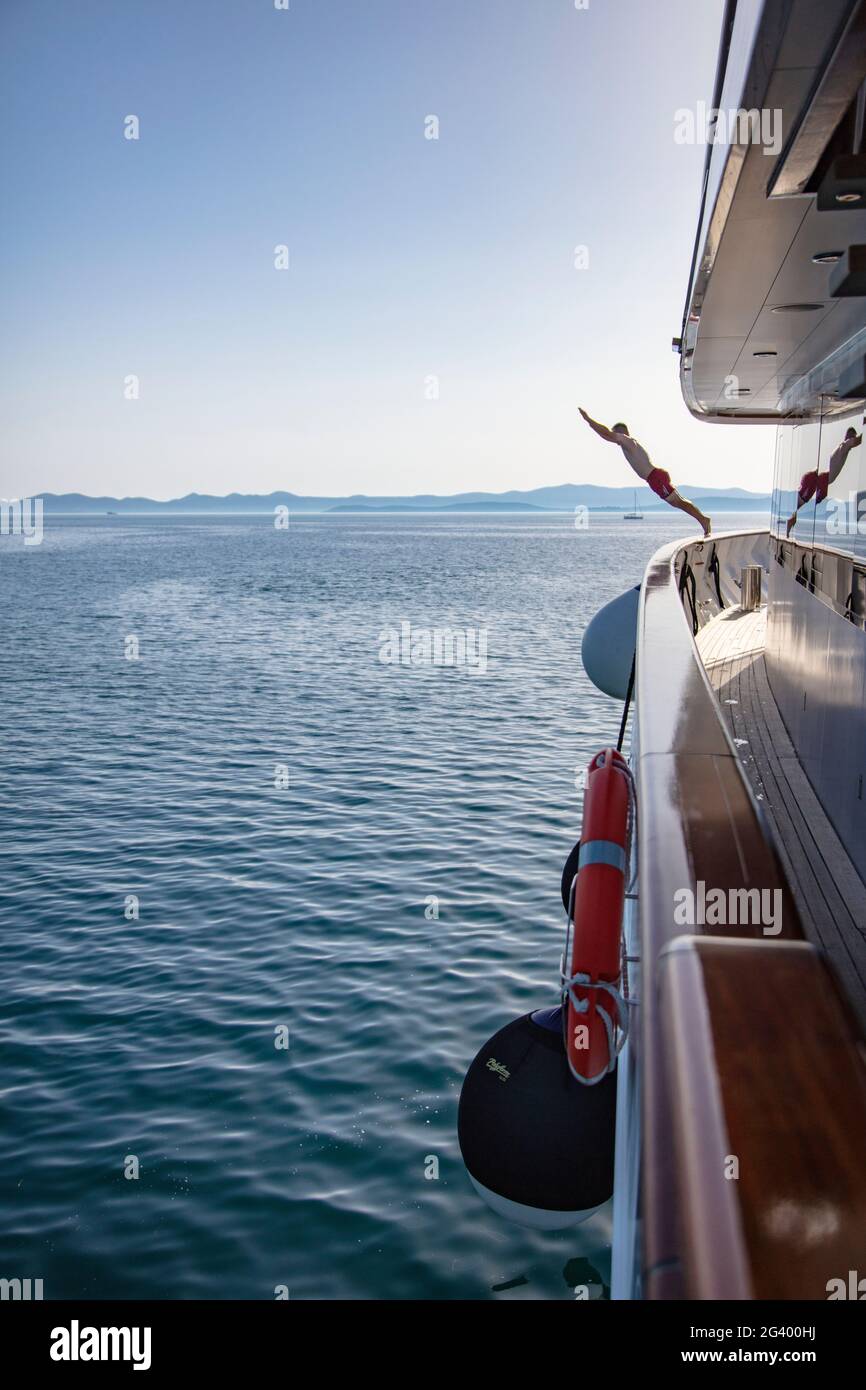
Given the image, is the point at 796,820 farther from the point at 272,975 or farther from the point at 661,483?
the point at 272,975

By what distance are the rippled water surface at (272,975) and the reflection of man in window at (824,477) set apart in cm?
404

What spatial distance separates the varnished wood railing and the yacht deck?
1.23 feet

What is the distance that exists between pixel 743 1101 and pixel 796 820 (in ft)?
18.0

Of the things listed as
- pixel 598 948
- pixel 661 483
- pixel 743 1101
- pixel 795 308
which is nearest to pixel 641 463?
pixel 661 483

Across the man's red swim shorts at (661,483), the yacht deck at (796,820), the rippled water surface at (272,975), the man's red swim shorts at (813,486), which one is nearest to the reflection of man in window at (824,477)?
the man's red swim shorts at (813,486)

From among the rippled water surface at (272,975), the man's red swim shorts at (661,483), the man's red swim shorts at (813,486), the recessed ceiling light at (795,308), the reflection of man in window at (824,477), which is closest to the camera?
the rippled water surface at (272,975)

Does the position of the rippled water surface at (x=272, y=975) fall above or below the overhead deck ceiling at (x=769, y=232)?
below

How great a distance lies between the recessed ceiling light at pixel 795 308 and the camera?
714 centimetres

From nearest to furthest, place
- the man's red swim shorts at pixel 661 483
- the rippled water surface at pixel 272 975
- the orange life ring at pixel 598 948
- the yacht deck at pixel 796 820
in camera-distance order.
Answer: the orange life ring at pixel 598 948 → the yacht deck at pixel 796 820 → the rippled water surface at pixel 272 975 → the man's red swim shorts at pixel 661 483

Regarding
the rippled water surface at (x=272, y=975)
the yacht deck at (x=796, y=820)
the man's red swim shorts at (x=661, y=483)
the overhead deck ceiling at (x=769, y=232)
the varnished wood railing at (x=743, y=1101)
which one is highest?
the overhead deck ceiling at (x=769, y=232)

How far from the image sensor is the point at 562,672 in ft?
83.8

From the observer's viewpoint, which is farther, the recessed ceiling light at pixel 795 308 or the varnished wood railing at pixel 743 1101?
the recessed ceiling light at pixel 795 308

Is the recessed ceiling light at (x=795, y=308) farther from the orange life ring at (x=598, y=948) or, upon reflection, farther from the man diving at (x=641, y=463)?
the orange life ring at (x=598, y=948)
